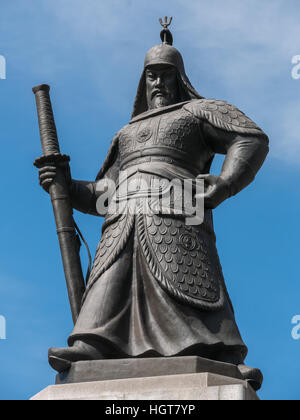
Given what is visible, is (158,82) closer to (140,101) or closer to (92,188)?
(140,101)

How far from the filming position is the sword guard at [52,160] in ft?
30.2

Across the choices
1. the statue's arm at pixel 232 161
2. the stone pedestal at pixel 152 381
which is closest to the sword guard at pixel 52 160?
the statue's arm at pixel 232 161

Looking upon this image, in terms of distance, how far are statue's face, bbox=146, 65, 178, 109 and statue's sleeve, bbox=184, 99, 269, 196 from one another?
378 mm

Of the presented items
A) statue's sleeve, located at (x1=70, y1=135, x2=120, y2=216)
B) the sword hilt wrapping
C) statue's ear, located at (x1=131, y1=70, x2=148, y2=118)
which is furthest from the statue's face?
the sword hilt wrapping

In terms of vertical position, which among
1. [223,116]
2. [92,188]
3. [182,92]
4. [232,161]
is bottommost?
[232,161]

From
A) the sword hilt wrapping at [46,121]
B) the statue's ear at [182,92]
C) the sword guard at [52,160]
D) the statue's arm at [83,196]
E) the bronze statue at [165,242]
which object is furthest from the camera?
the statue's ear at [182,92]

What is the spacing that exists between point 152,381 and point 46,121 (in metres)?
3.37

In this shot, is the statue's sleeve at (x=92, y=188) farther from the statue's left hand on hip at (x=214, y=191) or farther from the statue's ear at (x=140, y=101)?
the statue's left hand on hip at (x=214, y=191)

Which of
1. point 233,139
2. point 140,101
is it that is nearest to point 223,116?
point 233,139

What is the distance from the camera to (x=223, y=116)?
358 inches

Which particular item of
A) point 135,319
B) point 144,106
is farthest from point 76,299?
point 144,106

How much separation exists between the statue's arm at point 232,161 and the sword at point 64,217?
4.87 ft

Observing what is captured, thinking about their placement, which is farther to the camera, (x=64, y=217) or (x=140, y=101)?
(x=140, y=101)

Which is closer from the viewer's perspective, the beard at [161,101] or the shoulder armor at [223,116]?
the shoulder armor at [223,116]
